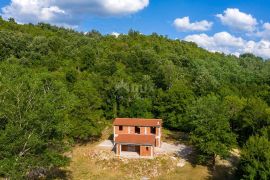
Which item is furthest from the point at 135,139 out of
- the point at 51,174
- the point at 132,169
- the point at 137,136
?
the point at 51,174

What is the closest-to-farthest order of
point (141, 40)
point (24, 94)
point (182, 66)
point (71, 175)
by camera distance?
1. point (24, 94)
2. point (71, 175)
3. point (182, 66)
4. point (141, 40)

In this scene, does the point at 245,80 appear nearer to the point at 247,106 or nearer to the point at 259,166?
the point at 247,106

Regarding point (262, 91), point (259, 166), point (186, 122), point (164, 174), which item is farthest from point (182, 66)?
point (259, 166)

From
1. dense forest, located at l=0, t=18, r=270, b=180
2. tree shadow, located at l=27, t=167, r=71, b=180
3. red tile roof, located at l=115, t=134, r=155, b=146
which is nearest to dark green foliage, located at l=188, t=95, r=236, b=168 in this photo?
dense forest, located at l=0, t=18, r=270, b=180

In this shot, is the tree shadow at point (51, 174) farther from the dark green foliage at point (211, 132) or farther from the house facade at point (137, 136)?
A: the dark green foliage at point (211, 132)

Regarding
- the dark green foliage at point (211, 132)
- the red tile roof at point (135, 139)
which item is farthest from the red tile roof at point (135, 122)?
the dark green foliage at point (211, 132)

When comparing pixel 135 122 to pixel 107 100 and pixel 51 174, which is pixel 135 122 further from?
pixel 51 174
